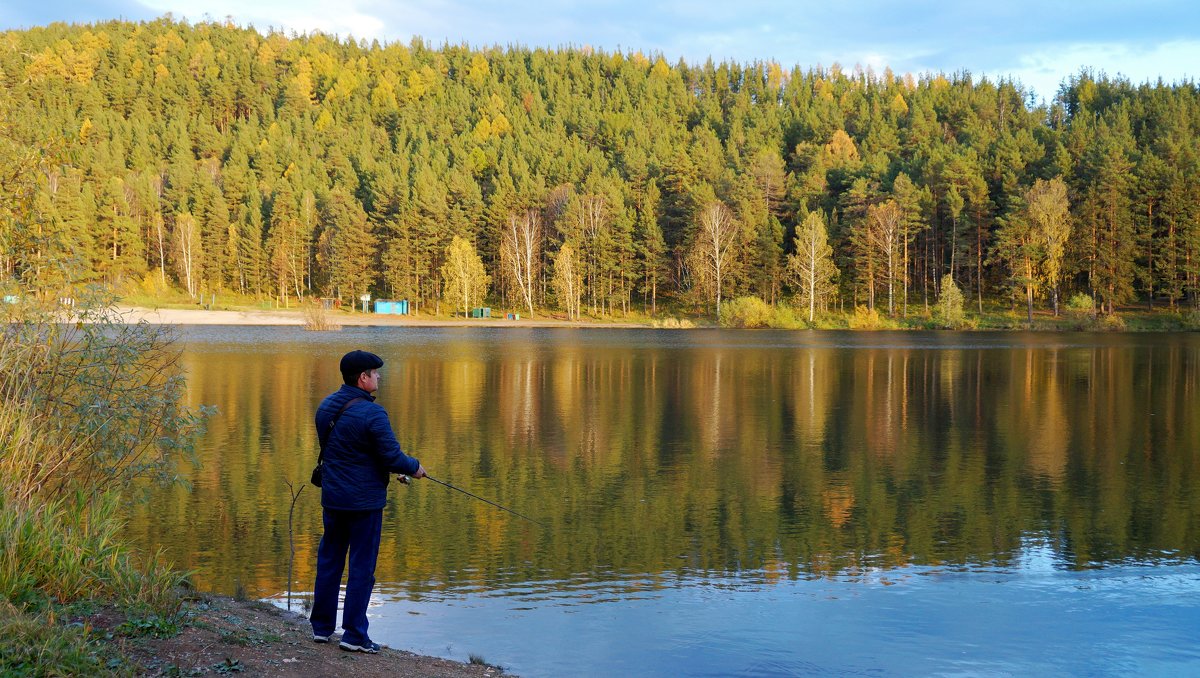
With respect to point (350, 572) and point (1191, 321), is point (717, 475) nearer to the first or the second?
point (350, 572)

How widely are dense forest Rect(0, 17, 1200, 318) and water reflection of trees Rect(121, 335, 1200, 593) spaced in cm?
3399

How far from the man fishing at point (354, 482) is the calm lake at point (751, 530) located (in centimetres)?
101

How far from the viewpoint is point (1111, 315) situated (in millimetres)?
78562

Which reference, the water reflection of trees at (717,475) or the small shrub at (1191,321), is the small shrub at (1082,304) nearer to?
the small shrub at (1191,321)

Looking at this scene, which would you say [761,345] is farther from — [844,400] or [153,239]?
[153,239]

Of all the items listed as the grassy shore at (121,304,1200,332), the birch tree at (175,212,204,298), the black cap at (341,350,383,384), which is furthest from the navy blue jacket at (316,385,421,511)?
the birch tree at (175,212,204,298)

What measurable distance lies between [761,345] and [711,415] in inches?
1343

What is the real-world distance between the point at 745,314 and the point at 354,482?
77.6 metres

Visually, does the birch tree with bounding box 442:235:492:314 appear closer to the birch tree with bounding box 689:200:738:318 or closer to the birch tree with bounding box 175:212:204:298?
the birch tree with bounding box 689:200:738:318

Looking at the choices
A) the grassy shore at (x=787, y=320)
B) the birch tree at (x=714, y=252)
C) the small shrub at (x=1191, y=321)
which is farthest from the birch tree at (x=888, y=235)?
the small shrub at (x=1191, y=321)

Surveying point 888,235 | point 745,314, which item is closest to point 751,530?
point 745,314

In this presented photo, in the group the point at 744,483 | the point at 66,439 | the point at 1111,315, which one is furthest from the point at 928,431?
the point at 1111,315

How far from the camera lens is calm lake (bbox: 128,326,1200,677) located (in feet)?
27.4

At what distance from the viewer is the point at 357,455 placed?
7.19 m
